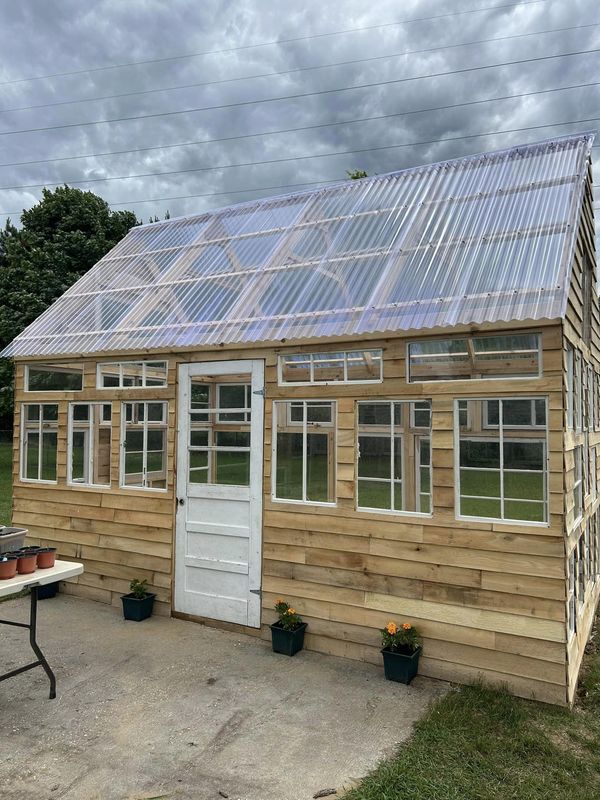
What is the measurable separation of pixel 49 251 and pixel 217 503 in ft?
37.7

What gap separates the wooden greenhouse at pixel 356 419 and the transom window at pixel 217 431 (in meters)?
0.02

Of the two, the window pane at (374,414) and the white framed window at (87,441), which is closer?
the window pane at (374,414)

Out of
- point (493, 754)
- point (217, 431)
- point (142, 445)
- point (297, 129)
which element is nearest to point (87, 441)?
point (142, 445)

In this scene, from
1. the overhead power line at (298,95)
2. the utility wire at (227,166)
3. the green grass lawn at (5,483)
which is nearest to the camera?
the overhead power line at (298,95)

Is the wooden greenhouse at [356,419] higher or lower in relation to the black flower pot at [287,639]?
higher

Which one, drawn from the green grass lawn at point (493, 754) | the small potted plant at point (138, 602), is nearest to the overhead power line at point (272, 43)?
the green grass lawn at point (493, 754)

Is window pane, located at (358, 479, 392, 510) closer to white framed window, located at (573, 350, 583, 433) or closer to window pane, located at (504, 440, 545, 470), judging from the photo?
window pane, located at (504, 440, 545, 470)

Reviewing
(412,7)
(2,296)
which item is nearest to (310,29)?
(412,7)

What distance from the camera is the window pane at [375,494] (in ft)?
13.4

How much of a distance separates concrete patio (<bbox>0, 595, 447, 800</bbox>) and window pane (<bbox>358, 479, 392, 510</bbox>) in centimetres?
117

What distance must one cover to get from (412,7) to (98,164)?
7.84m

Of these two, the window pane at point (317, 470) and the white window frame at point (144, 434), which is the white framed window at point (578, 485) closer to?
the window pane at point (317, 470)

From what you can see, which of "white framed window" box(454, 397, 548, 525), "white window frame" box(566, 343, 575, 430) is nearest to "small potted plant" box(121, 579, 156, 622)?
"white framed window" box(454, 397, 548, 525)

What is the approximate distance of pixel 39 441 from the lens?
5887 millimetres
